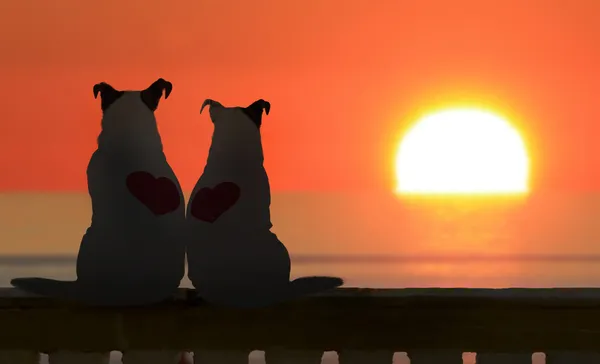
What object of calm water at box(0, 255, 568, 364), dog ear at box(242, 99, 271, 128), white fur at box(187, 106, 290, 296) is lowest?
white fur at box(187, 106, 290, 296)

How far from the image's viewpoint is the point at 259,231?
43.9 inches

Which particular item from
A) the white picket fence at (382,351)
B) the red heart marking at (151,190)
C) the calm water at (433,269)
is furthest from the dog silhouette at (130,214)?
the calm water at (433,269)

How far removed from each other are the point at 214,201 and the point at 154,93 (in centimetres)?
24

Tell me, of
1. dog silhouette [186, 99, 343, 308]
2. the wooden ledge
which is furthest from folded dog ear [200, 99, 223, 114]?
the wooden ledge

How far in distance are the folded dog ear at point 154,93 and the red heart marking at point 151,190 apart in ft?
0.45

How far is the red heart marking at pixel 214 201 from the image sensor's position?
108 centimetres

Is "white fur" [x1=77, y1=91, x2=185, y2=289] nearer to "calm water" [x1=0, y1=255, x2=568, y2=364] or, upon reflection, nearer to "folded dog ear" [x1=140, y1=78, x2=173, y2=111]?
"folded dog ear" [x1=140, y1=78, x2=173, y2=111]

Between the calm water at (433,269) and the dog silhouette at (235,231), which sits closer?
the dog silhouette at (235,231)

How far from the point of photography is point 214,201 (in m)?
1.08

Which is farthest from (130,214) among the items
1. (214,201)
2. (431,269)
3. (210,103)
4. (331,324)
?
(431,269)

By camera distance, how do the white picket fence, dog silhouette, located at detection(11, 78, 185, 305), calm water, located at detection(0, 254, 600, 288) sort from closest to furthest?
the white picket fence, dog silhouette, located at detection(11, 78, 185, 305), calm water, located at detection(0, 254, 600, 288)

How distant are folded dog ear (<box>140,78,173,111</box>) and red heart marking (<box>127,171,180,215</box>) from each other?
0.14m

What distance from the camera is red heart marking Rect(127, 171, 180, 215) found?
1.09 metres

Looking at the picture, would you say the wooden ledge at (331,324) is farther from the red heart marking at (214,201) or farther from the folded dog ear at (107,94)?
the folded dog ear at (107,94)
